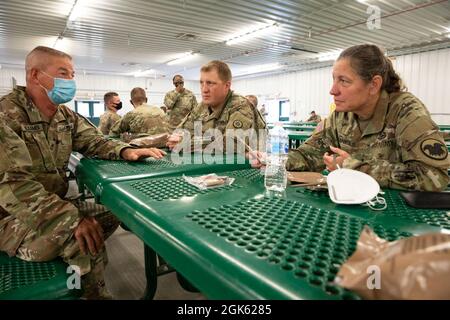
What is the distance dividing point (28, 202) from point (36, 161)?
1.65 ft

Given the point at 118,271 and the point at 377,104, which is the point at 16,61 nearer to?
the point at 118,271

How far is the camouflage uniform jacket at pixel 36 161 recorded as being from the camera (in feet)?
4.29

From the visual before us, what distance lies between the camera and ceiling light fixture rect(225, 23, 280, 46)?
722 centimetres

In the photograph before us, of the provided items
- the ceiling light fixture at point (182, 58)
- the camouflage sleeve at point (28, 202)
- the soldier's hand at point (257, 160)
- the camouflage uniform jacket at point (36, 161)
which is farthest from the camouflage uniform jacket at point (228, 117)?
the ceiling light fixture at point (182, 58)

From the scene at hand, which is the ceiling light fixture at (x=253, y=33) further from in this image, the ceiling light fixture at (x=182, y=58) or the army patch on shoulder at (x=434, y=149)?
the army patch on shoulder at (x=434, y=149)

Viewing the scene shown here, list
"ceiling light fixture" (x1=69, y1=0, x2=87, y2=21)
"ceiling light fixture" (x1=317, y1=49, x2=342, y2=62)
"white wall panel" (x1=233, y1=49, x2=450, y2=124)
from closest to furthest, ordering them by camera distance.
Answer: "ceiling light fixture" (x1=69, y1=0, x2=87, y2=21) → "white wall panel" (x1=233, y1=49, x2=450, y2=124) → "ceiling light fixture" (x1=317, y1=49, x2=342, y2=62)

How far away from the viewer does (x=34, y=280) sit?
108 cm

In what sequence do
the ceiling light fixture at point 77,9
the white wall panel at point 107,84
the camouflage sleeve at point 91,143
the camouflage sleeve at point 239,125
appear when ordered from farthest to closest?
the white wall panel at point 107,84 → the ceiling light fixture at point 77,9 → the camouflage sleeve at point 239,125 → the camouflage sleeve at point 91,143

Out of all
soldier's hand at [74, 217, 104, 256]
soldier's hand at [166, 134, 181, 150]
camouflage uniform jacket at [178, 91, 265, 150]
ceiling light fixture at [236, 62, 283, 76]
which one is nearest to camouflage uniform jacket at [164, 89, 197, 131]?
camouflage uniform jacket at [178, 91, 265, 150]

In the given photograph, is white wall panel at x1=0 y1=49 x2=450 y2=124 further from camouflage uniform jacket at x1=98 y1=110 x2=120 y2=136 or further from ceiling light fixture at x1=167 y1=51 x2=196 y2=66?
ceiling light fixture at x1=167 y1=51 x2=196 y2=66

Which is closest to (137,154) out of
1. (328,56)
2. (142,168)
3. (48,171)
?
(142,168)

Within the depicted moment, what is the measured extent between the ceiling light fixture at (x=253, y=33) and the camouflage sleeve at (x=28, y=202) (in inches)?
266

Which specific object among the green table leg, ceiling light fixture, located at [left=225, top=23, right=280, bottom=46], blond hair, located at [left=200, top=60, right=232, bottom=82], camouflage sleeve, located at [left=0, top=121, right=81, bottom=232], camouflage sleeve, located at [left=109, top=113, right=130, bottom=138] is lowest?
the green table leg
